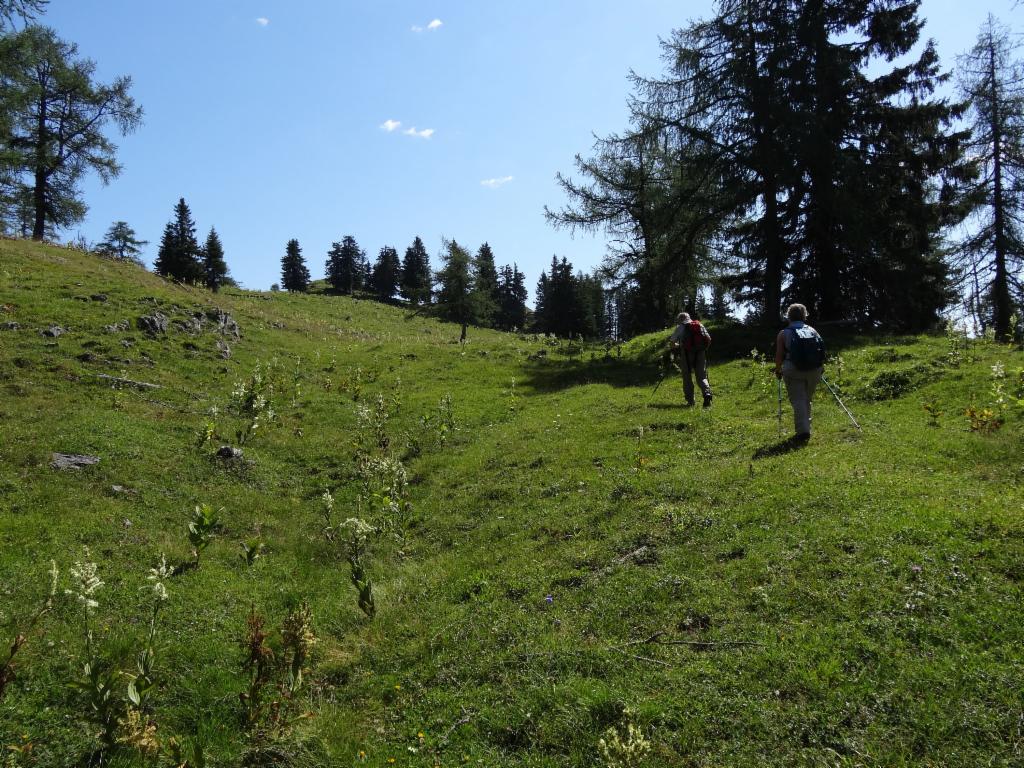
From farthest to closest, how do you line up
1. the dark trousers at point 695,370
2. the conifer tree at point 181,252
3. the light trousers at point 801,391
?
the conifer tree at point 181,252, the dark trousers at point 695,370, the light trousers at point 801,391

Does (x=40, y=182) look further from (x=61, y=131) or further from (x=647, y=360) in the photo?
(x=647, y=360)

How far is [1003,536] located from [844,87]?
75.7 ft

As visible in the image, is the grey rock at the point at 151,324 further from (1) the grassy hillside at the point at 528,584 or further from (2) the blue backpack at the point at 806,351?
(2) the blue backpack at the point at 806,351

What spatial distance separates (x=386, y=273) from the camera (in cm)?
9644

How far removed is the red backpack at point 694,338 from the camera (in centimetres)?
1466

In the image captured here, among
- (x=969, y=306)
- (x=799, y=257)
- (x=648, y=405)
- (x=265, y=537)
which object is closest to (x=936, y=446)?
(x=648, y=405)

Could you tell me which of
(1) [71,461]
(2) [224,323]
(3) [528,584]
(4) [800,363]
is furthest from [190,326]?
(4) [800,363]

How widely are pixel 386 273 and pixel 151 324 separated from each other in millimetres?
77944

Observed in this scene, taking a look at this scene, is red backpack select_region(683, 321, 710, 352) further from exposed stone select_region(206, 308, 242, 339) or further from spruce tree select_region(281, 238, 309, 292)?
spruce tree select_region(281, 238, 309, 292)

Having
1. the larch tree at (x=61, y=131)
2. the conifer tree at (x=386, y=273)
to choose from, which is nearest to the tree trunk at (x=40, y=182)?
the larch tree at (x=61, y=131)

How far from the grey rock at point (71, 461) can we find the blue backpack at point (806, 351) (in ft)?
41.7

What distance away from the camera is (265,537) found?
31.1 ft

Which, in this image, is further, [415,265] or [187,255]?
[415,265]

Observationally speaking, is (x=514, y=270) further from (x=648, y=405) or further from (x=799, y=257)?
(x=648, y=405)
